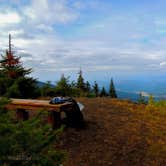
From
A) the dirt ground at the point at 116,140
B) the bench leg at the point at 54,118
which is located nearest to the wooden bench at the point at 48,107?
the bench leg at the point at 54,118

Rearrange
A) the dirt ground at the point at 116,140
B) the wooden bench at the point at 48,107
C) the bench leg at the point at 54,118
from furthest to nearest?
the bench leg at the point at 54,118 < the wooden bench at the point at 48,107 < the dirt ground at the point at 116,140

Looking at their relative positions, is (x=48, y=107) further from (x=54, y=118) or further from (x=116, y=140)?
(x=116, y=140)

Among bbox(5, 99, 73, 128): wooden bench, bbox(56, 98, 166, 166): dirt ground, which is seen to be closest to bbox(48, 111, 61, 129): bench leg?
bbox(5, 99, 73, 128): wooden bench

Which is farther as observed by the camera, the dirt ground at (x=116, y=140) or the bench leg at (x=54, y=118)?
the bench leg at (x=54, y=118)

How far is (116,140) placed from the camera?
1021cm

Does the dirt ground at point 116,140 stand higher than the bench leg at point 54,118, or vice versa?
the bench leg at point 54,118

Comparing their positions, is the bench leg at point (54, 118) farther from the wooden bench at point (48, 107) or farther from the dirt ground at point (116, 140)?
the dirt ground at point (116, 140)

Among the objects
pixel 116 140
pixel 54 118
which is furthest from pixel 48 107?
pixel 116 140

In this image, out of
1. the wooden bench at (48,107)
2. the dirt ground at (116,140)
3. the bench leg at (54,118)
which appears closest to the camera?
the dirt ground at (116,140)

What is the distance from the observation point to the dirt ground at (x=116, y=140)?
913 cm

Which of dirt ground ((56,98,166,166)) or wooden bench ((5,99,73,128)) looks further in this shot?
wooden bench ((5,99,73,128))

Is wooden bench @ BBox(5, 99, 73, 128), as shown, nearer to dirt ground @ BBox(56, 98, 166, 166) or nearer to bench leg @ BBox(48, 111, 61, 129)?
bench leg @ BBox(48, 111, 61, 129)

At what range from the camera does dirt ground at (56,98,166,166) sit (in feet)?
30.0

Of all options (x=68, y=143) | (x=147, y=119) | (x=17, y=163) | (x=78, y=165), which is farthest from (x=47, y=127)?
(x=147, y=119)
